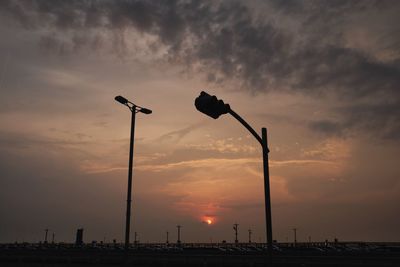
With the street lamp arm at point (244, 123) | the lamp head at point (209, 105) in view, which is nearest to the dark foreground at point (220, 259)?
the street lamp arm at point (244, 123)

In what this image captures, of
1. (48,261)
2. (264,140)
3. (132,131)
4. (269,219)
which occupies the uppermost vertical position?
(132,131)

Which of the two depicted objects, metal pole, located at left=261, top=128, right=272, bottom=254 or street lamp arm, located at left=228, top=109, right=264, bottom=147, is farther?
metal pole, located at left=261, top=128, right=272, bottom=254

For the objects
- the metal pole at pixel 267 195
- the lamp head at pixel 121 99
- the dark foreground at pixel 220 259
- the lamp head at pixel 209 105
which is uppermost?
the lamp head at pixel 121 99

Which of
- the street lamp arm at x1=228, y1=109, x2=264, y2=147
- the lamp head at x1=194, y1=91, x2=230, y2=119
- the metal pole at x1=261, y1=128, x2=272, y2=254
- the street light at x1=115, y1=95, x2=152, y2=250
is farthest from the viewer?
the street light at x1=115, y1=95, x2=152, y2=250

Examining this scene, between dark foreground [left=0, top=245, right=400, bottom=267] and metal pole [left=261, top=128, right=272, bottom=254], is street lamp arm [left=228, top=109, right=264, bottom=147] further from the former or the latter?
dark foreground [left=0, top=245, right=400, bottom=267]

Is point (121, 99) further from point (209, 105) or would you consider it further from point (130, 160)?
point (209, 105)

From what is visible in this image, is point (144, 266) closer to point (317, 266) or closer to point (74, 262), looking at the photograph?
point (74, 262)

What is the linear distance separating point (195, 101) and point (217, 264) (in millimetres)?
39460

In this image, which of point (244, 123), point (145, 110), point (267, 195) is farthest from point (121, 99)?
point (267, 195)

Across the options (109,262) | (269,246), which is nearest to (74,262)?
(109,262)

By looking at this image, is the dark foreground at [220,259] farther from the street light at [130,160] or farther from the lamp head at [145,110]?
the lamp head at [145,110]

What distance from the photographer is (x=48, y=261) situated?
56.3 meters

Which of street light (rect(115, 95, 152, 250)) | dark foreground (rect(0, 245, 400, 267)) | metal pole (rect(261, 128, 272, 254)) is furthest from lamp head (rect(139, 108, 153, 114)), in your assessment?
metal pole (rect(261, 128, 272, 254))

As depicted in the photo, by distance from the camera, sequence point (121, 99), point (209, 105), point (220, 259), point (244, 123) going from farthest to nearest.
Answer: point (220, 259), point (121, 99), point (244, 123), point (209, 105)
